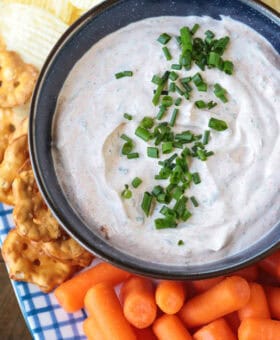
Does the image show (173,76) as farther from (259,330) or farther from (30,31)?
(259,330)

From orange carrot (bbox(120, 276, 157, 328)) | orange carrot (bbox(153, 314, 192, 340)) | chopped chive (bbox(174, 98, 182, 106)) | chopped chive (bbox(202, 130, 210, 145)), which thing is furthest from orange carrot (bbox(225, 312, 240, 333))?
chopped chive (bbox(174, 98, 182, 106))

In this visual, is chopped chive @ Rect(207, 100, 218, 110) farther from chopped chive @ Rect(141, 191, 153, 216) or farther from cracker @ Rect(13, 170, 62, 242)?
cracker @ Rect(13, 170, 62, 242)

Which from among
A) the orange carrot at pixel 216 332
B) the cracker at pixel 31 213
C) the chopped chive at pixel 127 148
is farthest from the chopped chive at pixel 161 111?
the orange carrot at pixel 216 332

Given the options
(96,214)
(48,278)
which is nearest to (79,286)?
(48,278)

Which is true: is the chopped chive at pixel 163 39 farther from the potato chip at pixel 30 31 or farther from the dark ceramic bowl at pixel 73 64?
the potato chip at pixel 30 31

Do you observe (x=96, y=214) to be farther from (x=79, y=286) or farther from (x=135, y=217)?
(x=79, y=286)

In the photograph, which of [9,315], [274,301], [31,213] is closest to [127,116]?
[31,213]
